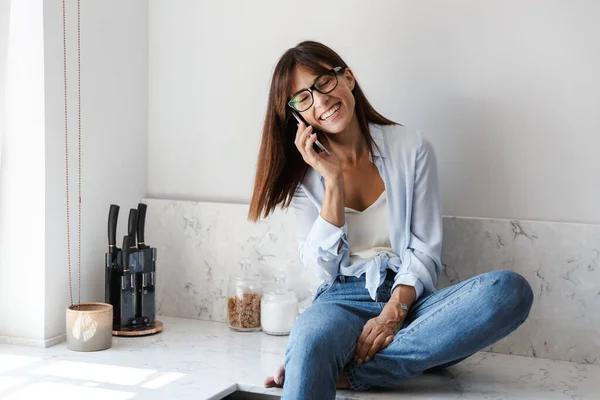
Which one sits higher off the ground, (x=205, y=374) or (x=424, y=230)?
(x=424, y=230)

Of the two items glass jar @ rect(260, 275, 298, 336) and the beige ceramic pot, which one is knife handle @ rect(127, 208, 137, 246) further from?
glass jar @ rect(260, 275, 298, 336)

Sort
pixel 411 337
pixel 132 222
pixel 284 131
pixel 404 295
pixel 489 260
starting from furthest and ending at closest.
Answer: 1. pixel 132 222
2. pixel 489 260
3. pixel 284 131
4. pixel 404 295
5. pixel 411 337

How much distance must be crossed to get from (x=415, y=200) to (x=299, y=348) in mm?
496

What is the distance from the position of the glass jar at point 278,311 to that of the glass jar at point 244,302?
43 mm

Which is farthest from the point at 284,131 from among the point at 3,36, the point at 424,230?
the point at 3,36

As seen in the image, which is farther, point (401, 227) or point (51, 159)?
point (51, 159)

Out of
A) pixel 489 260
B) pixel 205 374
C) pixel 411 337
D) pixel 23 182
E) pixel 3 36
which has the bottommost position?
pixel 205 374

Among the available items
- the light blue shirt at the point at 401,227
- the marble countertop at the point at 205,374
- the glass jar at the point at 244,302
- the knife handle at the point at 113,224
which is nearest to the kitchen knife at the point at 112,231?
the knife handle at the point at 113,224

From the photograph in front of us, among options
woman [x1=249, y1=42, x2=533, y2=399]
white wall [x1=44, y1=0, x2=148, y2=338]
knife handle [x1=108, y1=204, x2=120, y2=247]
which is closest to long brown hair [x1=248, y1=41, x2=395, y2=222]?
woman [x1=249, y1=42, x2=533, y2=399]

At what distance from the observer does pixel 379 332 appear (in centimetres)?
184

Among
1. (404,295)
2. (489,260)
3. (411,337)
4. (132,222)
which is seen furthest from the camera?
(132,222)

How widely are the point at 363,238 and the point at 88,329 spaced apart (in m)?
0.74

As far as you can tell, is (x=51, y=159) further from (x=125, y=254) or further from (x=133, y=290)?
(x=133, y=290)

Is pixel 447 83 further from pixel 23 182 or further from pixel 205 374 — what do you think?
pixel 23 182
